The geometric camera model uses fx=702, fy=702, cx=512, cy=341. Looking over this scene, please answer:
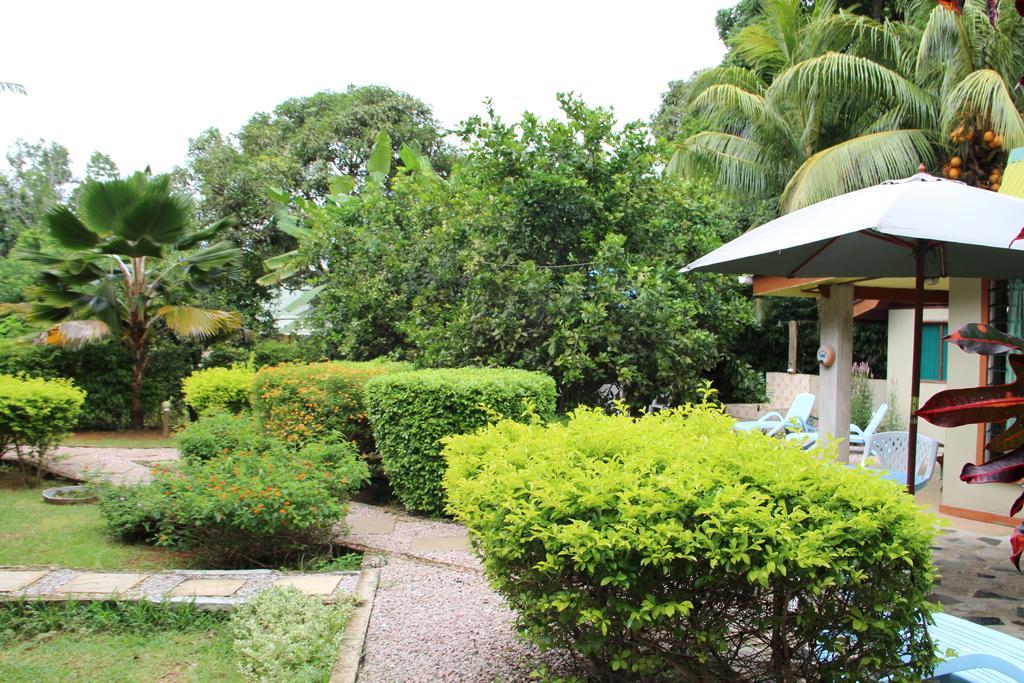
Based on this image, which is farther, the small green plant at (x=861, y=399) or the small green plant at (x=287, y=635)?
the small green plant at (x=861, y=399)

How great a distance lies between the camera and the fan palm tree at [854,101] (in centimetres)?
1155

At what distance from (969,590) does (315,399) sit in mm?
5924

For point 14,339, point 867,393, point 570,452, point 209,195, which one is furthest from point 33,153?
point 570,452

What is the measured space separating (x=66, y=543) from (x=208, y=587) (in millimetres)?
2060

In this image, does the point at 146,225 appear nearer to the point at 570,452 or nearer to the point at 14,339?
the point at 14,339

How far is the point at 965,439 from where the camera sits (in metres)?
6.62

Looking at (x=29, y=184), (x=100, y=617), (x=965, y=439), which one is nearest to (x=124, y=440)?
(x=100, y=617)

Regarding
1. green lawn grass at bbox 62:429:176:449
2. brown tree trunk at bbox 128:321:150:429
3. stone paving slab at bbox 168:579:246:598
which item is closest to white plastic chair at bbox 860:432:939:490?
stone paving slab at bbox 168:579:246:598

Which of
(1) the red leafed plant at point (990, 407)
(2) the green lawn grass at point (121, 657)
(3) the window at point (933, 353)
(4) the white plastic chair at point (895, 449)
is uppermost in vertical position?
(3) the window at point (933, 353)

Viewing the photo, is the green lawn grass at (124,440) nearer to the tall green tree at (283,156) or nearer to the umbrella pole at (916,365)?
the tall green tree at (283,156)

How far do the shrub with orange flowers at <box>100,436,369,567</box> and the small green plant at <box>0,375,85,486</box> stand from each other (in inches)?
106

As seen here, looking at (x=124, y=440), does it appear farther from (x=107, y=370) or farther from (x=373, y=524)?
(x=373, y=524)

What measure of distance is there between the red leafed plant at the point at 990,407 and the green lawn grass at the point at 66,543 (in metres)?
5.09

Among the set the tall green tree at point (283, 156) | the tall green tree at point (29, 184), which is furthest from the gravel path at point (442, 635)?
the tall green tree at point (29, 184)
